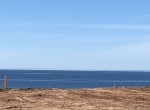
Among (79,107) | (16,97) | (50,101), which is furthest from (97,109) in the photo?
(16,97)

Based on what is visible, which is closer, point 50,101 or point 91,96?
point 50,101

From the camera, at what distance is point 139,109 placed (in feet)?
95.5

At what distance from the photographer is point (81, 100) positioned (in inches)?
1334

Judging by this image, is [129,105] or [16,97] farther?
[16,97]

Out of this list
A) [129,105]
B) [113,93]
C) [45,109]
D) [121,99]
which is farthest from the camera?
[113,93]

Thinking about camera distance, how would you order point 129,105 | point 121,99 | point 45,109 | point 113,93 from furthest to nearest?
point 113,93, point 121,99, point 129,105, point 45,109

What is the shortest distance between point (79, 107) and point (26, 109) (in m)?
3.79

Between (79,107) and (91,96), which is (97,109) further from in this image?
(91,96)

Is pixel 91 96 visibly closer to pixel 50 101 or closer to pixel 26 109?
pixel 50 101

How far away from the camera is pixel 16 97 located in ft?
118

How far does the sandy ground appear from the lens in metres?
29.9

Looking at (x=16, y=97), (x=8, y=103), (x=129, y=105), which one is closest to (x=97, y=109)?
(x=129, y=105)

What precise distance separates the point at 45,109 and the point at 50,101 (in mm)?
4454

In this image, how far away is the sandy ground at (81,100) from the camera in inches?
1177
